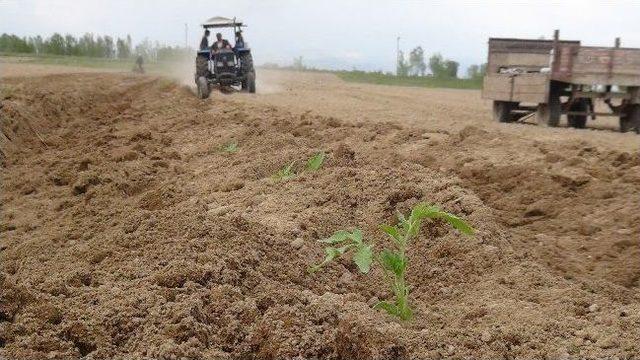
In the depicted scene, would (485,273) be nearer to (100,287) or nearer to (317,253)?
(317,253)

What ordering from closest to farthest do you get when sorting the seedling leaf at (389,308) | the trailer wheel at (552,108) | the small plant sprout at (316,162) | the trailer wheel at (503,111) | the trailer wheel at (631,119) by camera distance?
the seedling leaf at (389,308), the small plant sprout at (316,162), the trailer wheel at (631,119), the trailer wheel at (552,108), the trailer wheel at (503,111)

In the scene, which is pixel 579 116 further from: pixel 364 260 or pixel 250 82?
pixel 364 260

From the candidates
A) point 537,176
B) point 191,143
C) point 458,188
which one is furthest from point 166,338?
point 191,143

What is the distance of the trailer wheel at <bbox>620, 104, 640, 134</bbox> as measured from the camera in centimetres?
1421

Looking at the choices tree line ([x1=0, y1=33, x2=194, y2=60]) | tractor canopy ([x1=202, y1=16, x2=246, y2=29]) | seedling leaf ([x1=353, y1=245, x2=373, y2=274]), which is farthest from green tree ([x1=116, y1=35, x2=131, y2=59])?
seedling leaf ([x1=353, y1=245, x2=373, y2=274])

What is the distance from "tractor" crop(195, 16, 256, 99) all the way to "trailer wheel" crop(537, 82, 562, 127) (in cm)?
823

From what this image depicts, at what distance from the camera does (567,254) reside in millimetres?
5723

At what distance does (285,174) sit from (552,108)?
8.98 m

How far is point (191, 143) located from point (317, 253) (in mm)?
6327

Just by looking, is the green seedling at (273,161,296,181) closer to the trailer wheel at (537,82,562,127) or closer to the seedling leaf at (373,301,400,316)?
the seedling leaf at (373,301,400,316)

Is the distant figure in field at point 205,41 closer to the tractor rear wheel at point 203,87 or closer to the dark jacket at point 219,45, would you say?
the dark jacket at point 219,45

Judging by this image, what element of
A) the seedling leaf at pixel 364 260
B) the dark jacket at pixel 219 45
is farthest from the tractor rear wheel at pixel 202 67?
the seedling leaf at pixel 364 260

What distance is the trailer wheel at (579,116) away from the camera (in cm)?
1541

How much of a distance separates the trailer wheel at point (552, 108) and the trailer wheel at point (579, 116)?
472 mm
